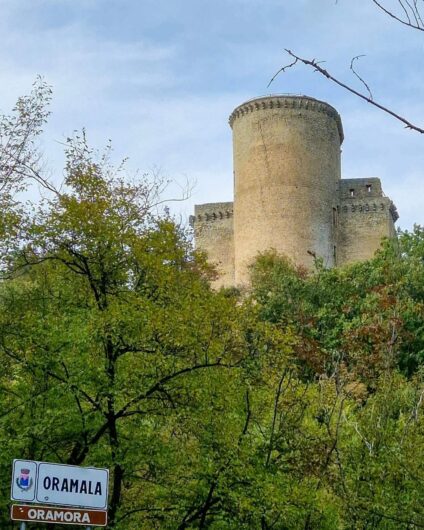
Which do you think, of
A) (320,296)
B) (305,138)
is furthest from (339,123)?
(320,296)

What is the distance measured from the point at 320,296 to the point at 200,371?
21.8 m

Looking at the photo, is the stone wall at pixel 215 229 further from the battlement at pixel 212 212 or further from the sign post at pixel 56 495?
the sign post at pixel 56 495

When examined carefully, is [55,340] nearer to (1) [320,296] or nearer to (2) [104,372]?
(2) [104,372]

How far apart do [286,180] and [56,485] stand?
4587 cm

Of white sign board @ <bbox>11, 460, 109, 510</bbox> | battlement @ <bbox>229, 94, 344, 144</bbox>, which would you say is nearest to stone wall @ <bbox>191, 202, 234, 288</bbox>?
battlement @ <bbox>229, 94, 344, 144</bbox>

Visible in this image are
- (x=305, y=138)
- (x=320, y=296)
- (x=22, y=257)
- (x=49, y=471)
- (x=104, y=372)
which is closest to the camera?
(x=49, y=471)

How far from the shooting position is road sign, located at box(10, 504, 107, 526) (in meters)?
7.21

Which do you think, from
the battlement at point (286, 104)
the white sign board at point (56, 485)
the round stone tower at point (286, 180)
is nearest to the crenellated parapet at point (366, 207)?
the round stone tower at point (286, 180)

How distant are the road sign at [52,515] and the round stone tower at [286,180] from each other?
43.3 m

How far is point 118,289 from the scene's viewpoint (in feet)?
46.7

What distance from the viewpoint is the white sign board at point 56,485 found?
7305mm

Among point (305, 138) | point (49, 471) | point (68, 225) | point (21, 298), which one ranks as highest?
point (305, 138)

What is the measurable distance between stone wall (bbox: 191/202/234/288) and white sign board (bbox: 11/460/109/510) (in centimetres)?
4709

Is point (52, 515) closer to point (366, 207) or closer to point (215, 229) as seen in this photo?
point (366, 207)
